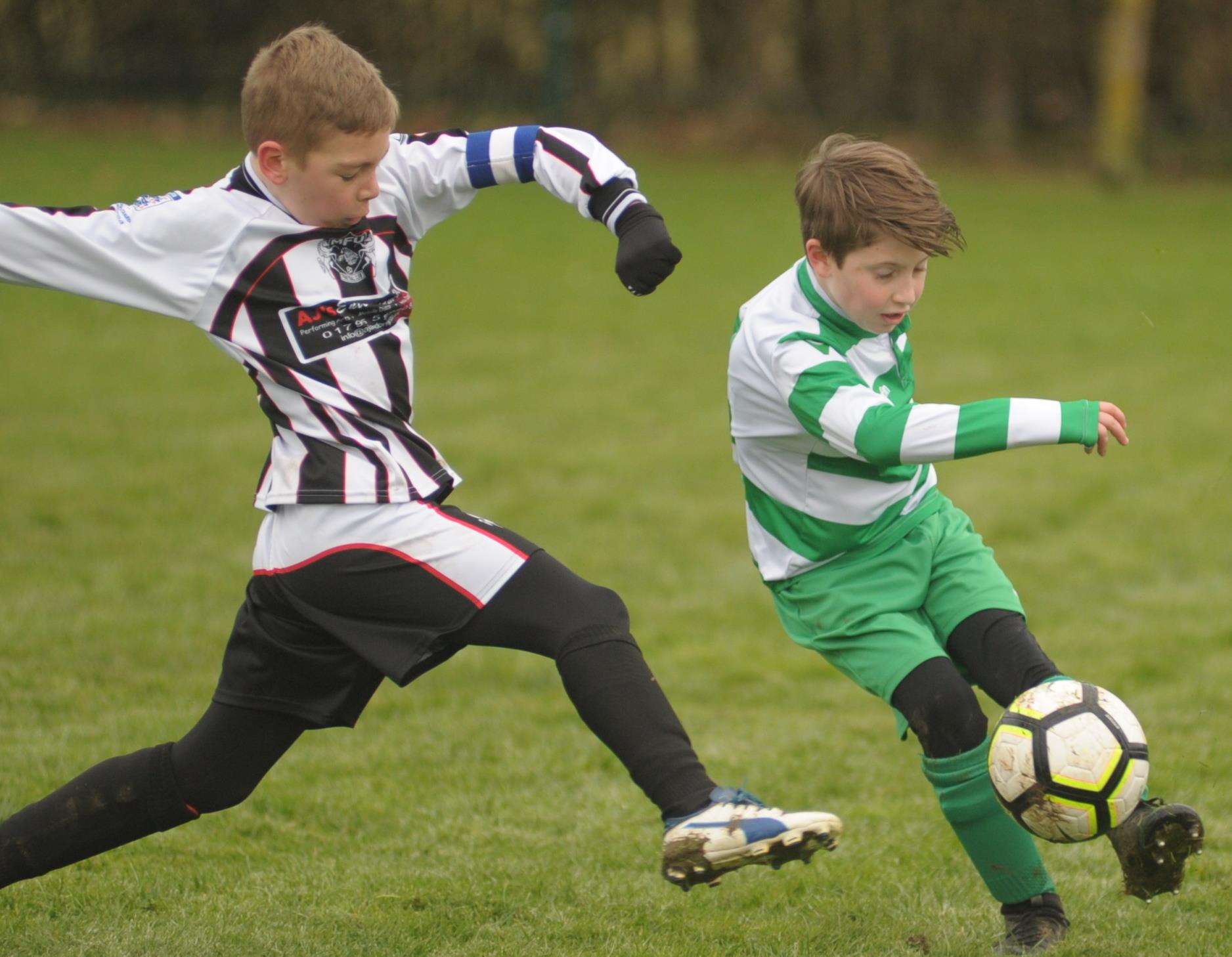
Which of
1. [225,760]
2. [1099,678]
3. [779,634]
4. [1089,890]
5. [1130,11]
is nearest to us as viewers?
[225,760]

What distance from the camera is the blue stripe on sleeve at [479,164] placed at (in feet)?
10.9

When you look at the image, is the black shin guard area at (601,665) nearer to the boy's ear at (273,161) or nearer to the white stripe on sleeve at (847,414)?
the white stripe on sleeve at (847,414)

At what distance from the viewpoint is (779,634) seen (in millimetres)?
6430

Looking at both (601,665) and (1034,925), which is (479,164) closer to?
(601,665)

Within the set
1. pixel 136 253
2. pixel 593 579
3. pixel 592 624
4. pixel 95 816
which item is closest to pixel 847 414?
pixel 592 624

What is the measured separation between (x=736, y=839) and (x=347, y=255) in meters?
1.37

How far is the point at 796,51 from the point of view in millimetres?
26188

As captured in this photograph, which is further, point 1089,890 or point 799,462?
point 1089,890

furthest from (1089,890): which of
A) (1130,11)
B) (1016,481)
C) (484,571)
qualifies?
(1130,11)

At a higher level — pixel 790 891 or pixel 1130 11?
pixel 1130 11

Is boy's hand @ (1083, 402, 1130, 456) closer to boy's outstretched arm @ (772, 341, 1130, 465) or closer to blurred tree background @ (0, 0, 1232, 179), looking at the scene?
boy's outstretched arm @ (772, 341, 1130, 465)

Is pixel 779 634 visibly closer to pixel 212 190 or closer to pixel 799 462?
pixel 799 462

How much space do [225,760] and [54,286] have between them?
3.41 feet

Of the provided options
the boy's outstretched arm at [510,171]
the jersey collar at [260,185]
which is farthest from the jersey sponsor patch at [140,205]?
the boy's outstretched arm at [510,171]
